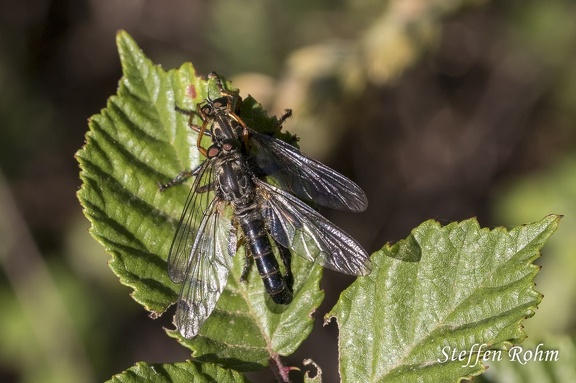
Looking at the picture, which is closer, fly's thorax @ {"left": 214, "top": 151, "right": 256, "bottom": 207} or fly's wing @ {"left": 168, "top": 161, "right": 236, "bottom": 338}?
fly's wing @ {"left": 168, "top": 161, "right": 236, "bottom": 338}

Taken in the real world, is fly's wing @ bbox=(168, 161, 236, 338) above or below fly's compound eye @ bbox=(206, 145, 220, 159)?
below

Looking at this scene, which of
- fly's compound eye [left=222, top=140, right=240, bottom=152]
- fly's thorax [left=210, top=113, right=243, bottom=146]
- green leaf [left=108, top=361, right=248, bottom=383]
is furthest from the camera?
fly's compound eye [left=222, top=140, right=240, bottom=152]

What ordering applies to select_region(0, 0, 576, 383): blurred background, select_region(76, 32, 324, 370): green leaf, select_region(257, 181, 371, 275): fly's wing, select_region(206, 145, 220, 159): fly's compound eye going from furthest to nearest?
select_region(0, 0, 576, 383): blurred background, select_region(206, 145, 220, 159): fly's compound eye, select_region(257, 181, 371, 275): fly's wing, select_region(76, 32, 324, 370): green leaf

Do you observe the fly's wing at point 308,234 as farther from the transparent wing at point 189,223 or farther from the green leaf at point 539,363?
the green leaf at point 539,363

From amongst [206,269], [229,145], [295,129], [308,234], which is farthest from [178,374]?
[295,129]

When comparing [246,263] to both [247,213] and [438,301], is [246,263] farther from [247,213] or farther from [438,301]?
[438,301]

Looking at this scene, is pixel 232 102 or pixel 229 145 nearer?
pixel 232 102

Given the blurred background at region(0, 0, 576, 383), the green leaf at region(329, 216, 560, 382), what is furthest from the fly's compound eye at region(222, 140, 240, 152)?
the blurred background at region(0, 0, 576, 383)

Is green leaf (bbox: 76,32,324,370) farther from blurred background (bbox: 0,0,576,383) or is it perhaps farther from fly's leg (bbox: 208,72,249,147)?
blurred background (bbox: 0,0,576,383)
